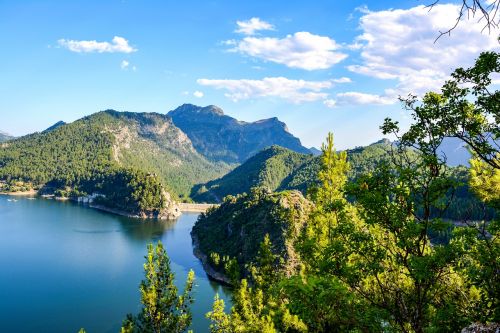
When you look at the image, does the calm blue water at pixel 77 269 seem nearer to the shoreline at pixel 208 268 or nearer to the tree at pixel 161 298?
the shoreline at pixel 208 268

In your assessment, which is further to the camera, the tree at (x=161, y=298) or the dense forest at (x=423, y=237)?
the tree at (x=161, y=298)

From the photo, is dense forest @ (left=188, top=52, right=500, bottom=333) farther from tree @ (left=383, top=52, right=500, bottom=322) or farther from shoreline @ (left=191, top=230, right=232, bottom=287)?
shoreline @ (left=191, top=230, right=232, bottom=287)

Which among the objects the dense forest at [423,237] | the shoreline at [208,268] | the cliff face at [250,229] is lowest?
the shoreline at [208,268]

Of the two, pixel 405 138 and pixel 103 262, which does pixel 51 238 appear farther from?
pixel 405 138

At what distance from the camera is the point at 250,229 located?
104500 mm

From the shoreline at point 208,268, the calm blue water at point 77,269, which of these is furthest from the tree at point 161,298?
the shoreline at point 208,268

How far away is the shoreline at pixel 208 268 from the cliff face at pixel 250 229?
51cm

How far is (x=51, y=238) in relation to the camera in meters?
125

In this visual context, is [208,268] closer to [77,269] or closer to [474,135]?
[77,269]

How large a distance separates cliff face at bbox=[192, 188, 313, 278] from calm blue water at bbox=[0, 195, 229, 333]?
691cm

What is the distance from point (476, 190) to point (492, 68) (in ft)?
20.7

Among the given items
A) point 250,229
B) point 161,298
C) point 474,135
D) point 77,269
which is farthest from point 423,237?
point 77,269

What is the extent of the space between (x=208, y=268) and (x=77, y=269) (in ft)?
113

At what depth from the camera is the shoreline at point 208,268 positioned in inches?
3734
